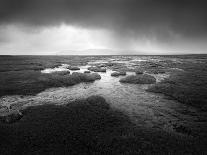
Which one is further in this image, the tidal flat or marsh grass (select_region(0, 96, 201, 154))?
the tidal flat

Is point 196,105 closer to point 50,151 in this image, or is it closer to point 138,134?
point 138,134

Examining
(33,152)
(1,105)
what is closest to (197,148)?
(33,152)

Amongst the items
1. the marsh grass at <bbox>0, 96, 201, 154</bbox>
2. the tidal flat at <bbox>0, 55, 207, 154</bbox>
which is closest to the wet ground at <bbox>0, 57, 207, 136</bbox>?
the tidal flat at <bbox>0, 55, 207, 154</bbox>

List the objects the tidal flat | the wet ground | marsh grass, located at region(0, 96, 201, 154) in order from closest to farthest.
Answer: marsh grass, located at region(0, 96, 201, 154) → the tidal flat → the wet ground

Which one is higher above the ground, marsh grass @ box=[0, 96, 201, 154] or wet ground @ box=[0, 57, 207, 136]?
marsh grass @ box=[0, 96, 201, 154]

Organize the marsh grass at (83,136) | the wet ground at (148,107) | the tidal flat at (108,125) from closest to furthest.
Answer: the marsh grass at (83,136), the tidal flat at (108,125), the wet ground at (148,107)

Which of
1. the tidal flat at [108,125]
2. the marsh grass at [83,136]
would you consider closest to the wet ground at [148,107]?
the tidal flat at [108,125]

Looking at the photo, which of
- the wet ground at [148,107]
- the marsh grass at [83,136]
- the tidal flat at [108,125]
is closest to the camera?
the marsh grass at [83,136]

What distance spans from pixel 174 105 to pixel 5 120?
1653 centimetres

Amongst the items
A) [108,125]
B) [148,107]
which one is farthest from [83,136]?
[148,107]

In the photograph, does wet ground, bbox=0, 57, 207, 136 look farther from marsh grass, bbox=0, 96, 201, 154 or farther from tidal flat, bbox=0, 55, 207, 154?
marsh grass, bbox=0, 96, 201, 154

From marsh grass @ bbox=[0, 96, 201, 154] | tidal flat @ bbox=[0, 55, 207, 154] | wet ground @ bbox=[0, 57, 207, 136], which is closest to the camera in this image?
marsh grass @ bbox=[0, 96, 201, 154]

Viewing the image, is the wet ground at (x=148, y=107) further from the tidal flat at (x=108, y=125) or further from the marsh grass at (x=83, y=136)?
the marsh grass at (x=83, y=136)

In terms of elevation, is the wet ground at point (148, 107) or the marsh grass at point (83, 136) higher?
the marsh grass at point (83, 136)
